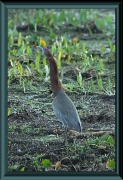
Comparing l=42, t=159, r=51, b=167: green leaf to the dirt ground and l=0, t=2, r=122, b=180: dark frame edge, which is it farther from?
l=0, t=2, r=122, b=180: dark frame edge

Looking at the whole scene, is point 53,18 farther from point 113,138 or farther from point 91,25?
point 113,138

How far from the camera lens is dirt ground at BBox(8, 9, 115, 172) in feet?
16.2

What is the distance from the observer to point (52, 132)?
532 centimetres

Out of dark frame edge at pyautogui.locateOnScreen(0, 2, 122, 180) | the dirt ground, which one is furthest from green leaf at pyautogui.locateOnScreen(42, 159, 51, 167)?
dark frame edge at pyautogui.locateOnScreen(0, 2, 122, 180)

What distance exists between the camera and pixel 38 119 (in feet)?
18.0

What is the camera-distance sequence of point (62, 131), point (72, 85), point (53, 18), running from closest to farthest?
point (62, 131) < point (72, 85) < point (53, 18)

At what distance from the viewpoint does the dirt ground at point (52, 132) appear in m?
4.93

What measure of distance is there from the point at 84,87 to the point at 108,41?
1.31m

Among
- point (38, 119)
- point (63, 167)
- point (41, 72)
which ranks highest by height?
point (41, 72)

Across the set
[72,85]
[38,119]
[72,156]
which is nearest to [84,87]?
[72,85]
